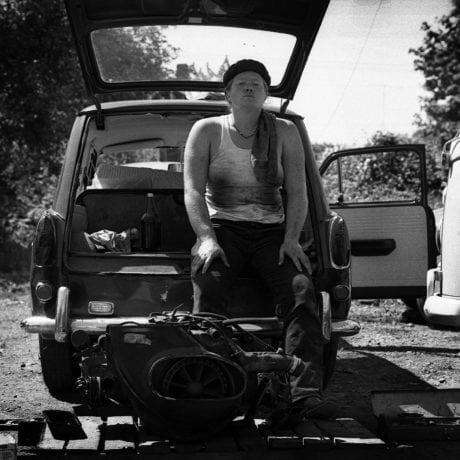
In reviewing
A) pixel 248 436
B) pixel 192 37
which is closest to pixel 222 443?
pixel 248 436

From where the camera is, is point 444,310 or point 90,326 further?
point 90,326

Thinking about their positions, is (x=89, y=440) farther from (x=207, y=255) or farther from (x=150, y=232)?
(x=150, y=232)

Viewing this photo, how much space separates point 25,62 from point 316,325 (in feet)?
36.1

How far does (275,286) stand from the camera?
14.9 feet

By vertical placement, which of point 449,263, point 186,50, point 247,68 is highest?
point 186,50

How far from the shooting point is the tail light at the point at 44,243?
199 inches

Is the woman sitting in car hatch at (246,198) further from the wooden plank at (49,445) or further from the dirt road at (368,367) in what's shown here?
the wooden plank at (49,445)

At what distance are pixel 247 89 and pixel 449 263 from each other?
1421mm

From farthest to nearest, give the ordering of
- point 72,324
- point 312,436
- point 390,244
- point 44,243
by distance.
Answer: point 390,244, point 44,243, point 72,324, point 312,436

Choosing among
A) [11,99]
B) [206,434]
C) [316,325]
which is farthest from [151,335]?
[11,99]

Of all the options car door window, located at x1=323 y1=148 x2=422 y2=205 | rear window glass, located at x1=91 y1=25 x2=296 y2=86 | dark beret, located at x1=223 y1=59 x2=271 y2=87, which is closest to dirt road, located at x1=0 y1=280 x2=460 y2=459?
dark beret, located at x1=223 y1=59 x2=271 y2=87

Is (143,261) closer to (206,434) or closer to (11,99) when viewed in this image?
(206,434)

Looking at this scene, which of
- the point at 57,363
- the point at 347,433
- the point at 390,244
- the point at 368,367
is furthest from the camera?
the point at 390,244

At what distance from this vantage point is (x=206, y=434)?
12.1ft
